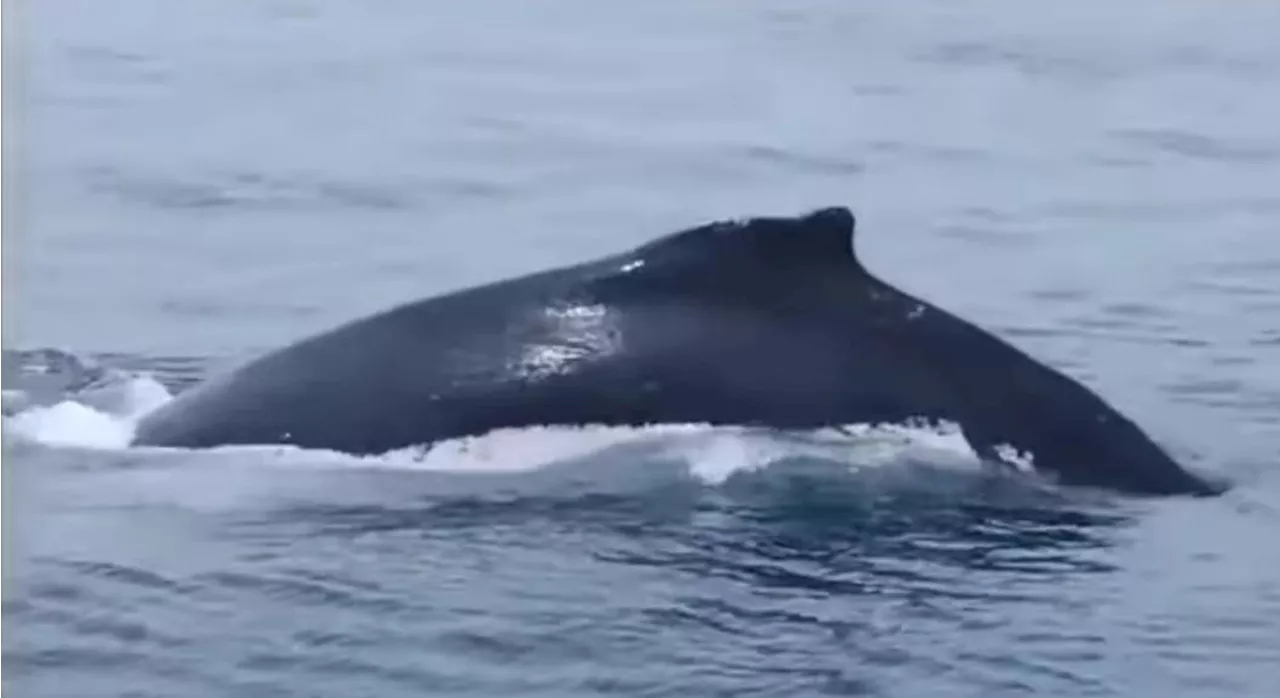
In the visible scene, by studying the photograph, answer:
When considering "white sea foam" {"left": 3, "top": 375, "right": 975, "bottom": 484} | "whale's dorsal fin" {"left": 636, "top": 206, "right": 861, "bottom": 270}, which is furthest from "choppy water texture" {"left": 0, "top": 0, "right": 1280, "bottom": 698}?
"whale's dorsal fin" {"left": 636, "top": 206, "right": 861, "bottom": 270}

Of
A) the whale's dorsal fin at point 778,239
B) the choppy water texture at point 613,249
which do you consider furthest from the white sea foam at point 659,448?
the whale's dorsal fin at point 778,239

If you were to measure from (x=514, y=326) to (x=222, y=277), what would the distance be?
1842 mm

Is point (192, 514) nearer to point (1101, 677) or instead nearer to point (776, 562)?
point (776, 562)

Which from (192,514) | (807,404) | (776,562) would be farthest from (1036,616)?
(192,514)

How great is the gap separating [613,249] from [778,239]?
1.42 metres

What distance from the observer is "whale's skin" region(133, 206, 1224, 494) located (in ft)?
21.9

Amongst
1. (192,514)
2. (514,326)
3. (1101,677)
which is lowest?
(1101,677)

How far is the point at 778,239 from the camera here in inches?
261

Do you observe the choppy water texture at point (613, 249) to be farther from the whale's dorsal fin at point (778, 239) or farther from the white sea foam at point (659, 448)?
the whale's dorsal fin at point (778, 239)

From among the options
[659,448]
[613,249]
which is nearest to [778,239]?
[659,448]

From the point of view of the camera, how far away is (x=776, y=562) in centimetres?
610

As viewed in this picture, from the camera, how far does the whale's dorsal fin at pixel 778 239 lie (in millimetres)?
6621

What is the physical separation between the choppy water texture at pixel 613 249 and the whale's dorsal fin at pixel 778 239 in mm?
505

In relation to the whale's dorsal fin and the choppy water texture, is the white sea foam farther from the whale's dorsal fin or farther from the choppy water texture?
the whale's dorsal fin
